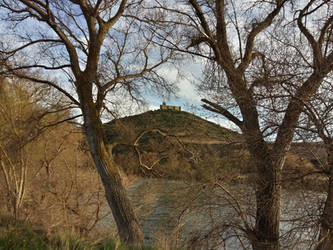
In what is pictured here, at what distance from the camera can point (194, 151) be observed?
8.45 metres

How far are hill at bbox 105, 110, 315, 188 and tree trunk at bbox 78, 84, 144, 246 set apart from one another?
783mm

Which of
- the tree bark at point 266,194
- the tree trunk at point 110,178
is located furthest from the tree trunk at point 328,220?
the tree trunk at point 110,178

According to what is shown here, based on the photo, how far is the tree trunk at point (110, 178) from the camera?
22.3 feet

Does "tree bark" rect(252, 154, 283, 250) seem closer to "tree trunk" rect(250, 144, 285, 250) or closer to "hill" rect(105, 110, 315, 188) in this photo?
"tree trunk" rect(250, 144, 285, 250)

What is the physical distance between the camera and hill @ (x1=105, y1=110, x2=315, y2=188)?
6.11 meters

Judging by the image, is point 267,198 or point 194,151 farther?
point 194,151

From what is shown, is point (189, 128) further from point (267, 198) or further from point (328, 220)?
point (328, 220)

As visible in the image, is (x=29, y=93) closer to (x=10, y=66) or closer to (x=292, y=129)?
(x=10, y=66)

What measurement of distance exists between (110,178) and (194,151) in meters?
2.86

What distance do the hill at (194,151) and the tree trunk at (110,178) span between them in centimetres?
78

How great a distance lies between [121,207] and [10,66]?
524cm

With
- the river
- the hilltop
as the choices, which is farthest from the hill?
the river

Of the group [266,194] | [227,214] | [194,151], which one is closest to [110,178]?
[194,151]

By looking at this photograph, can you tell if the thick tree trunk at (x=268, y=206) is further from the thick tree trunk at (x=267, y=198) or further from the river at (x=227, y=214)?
the river at (x=227, y=214)
